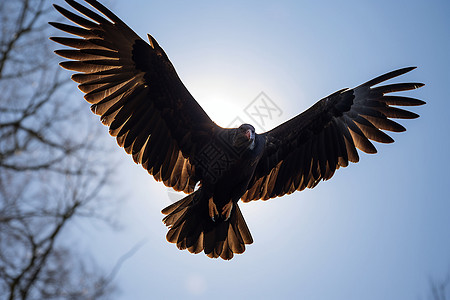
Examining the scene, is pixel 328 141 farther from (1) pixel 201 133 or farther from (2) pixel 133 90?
(2) pixel 133 90

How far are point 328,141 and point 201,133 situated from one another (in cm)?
164

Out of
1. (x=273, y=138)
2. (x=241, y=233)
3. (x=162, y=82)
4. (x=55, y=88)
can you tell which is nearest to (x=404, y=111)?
(x=273, y=138)

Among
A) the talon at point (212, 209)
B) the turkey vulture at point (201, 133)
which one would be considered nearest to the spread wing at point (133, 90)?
the turkey vulture at point (201, 133)

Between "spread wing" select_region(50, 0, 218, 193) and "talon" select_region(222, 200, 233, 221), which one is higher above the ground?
"spread wing" select_region(50, 0, 218, 193)

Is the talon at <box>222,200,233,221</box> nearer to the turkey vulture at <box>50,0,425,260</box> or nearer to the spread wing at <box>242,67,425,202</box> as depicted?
the turkey vulture at <box>50,0,425,260</box>

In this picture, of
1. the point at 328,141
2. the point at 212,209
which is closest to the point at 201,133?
the point at 212,209

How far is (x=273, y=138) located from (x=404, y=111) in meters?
1.62

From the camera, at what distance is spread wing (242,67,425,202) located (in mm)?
5227

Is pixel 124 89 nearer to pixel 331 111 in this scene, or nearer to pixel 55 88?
pixel 331 111

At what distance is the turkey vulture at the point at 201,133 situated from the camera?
4.55 meters

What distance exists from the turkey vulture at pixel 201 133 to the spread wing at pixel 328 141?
0.04 feet

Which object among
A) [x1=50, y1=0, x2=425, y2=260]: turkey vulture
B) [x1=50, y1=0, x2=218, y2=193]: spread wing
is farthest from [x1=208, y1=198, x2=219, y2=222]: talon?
[x1=50, y1=0, x2=218, y2=193]: spread wing

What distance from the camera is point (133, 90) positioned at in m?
4.70

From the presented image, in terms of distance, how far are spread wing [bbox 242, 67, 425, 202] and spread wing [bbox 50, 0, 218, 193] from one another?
40.1 inches
